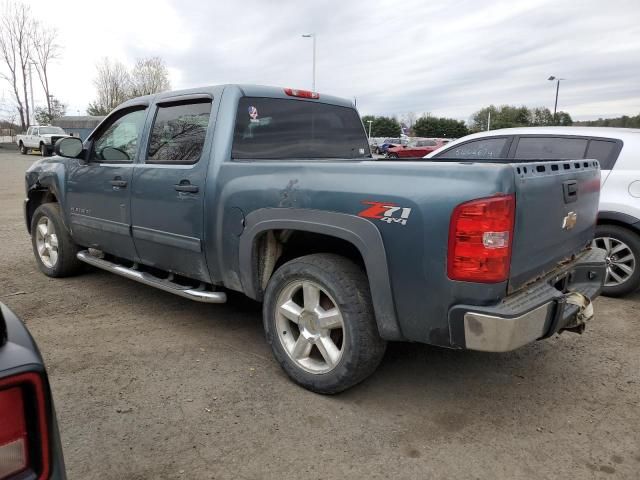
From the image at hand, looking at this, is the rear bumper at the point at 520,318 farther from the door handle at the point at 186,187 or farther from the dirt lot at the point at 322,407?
the door handle at the point at 186,187

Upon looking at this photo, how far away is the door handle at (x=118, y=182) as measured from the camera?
4.07m

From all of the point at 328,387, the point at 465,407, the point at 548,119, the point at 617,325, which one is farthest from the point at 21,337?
the point at 548,119

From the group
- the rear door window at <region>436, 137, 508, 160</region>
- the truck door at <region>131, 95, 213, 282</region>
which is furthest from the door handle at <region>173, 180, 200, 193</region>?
the rear door window at <region>436, 137, 508, 160</region>

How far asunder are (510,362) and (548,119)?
7146 cm

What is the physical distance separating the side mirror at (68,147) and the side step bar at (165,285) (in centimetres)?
100

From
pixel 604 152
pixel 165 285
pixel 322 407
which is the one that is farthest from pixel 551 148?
pixel 165 285

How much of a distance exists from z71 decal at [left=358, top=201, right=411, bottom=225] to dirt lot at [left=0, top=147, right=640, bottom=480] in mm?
1136

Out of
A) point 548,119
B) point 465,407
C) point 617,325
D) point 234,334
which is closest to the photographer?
point 465,407

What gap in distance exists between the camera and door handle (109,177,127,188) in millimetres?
4074

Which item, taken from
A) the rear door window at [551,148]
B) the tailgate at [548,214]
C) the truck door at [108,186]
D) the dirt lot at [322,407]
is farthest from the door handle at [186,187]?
the rear door window at [551,148]

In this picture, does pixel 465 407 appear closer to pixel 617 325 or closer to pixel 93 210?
pixel 617 325

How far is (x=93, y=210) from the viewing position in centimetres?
450

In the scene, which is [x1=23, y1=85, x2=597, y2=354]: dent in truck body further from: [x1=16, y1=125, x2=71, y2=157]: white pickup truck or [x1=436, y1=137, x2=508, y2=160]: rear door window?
[x1=16, y1=125, x2=71, y2=157]: white pickup truck

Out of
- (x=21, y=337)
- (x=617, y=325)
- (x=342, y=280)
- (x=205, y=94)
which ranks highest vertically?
(x=205, y=94)
